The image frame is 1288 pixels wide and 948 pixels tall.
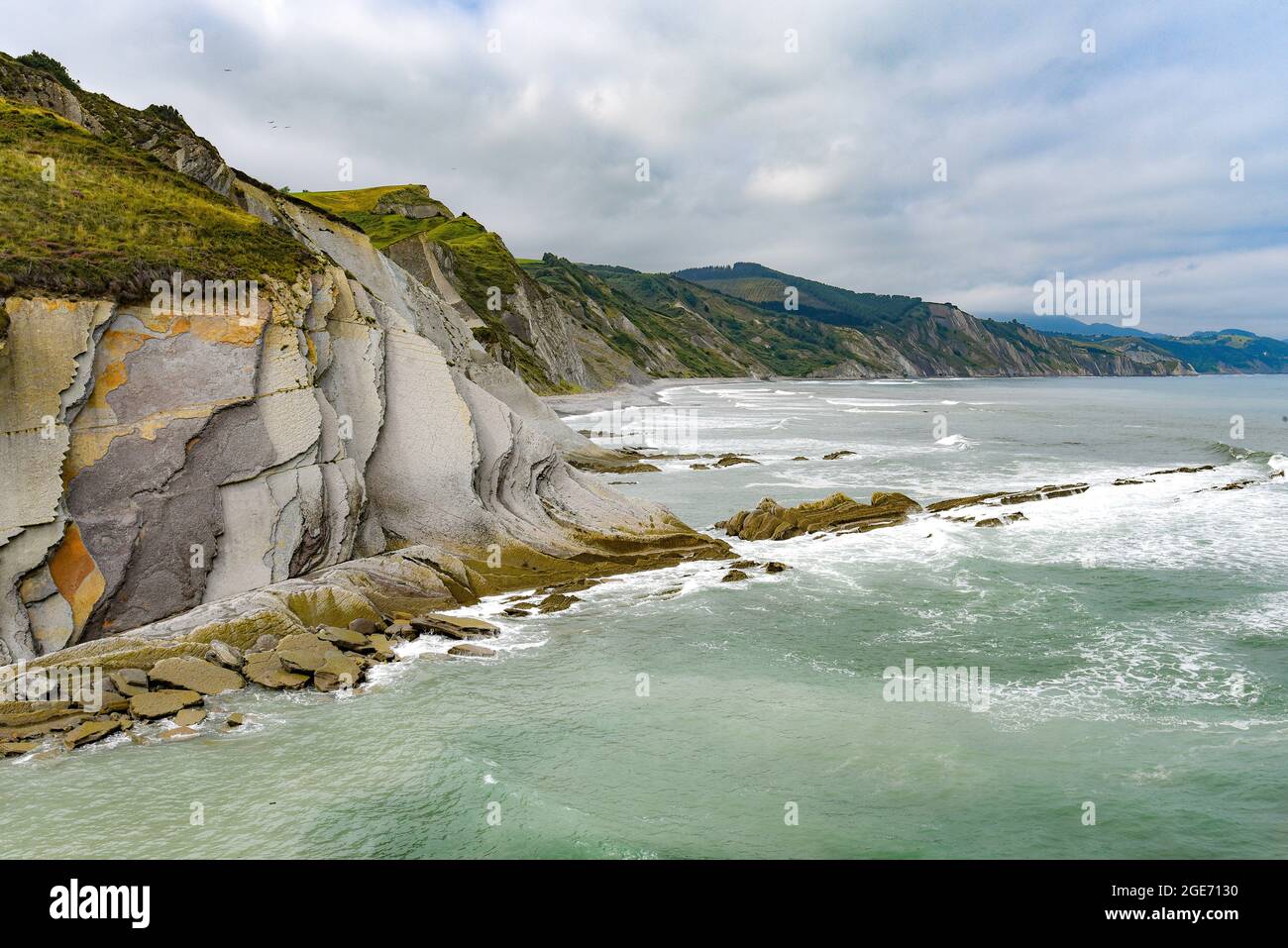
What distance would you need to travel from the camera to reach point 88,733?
37.6 feet

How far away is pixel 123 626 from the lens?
15.3 meters

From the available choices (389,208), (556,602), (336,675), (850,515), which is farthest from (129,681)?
(389,208)

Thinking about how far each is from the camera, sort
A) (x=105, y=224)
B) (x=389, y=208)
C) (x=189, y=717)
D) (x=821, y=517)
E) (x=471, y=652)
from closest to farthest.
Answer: (x=189, y=717) → (x=471, y=652) → (x=105, y=224) → (x=821, y=517) → (x=389, y=208)

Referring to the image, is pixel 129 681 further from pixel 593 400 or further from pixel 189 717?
pixel 593 400

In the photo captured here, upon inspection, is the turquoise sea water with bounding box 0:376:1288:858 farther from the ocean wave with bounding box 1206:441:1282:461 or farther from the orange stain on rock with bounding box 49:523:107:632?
the ocean wave with bounding box 1206:441:1282:461

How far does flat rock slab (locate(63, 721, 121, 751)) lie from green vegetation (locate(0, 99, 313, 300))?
10422mm

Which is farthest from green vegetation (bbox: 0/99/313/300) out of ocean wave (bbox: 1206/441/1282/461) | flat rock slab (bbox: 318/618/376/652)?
ocean wave (bbox: 1206/441/1282/461)

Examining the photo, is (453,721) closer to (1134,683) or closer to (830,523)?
(1134,683)

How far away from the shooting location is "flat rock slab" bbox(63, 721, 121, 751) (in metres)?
11.3

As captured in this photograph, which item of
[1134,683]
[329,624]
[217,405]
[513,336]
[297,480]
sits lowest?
[1134,683]

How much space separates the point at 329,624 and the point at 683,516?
627 inches

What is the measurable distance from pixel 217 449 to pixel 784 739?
549 inches
